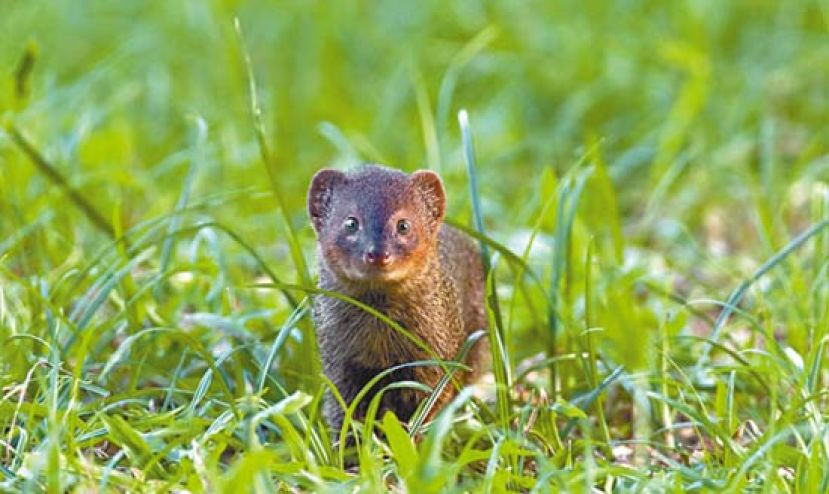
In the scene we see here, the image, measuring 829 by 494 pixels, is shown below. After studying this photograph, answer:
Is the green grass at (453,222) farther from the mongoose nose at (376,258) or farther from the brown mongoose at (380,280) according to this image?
the mongoose nose at (376,258)

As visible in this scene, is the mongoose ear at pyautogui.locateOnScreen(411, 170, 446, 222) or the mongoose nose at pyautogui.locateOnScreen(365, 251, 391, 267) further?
the mongoose ear at pyautogui.locateOnScreen(411, 170, 446, 222)

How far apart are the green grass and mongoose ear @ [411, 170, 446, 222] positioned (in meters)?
0.18

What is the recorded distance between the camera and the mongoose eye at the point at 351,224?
4.19 metres

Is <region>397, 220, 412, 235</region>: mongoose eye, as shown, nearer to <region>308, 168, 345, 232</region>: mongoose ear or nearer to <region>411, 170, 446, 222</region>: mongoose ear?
<region>411, 170, 446, 222</region>: mongoose ear

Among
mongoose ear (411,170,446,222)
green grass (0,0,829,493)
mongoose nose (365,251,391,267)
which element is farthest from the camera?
mongoose ear (411,170,446,222)

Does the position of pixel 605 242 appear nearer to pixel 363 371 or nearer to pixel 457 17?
pixel 363 371

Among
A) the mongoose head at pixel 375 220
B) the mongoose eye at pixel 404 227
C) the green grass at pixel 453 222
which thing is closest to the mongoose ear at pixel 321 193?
the mongoose head at pixel 375 220

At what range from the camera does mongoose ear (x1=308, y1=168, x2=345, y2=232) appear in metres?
4.38

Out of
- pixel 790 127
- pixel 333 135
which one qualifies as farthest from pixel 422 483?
pixel 790 127

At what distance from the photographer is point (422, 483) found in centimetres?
319

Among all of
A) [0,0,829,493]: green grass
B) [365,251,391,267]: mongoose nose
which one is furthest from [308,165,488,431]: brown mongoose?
[0,0,829,493]: green grass

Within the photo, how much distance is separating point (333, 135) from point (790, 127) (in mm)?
3076

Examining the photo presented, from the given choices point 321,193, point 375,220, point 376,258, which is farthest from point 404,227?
point 321,193

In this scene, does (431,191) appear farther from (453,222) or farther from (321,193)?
(321,193)
